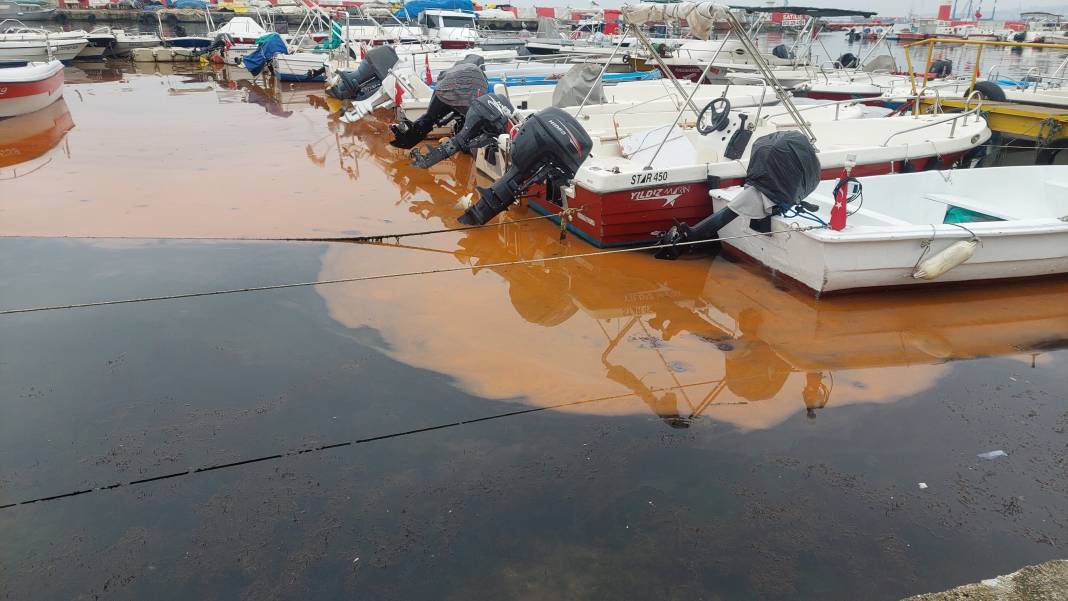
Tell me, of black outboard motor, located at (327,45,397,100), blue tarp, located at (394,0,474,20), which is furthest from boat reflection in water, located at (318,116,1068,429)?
blue tarp, located at (394,0,474,20)

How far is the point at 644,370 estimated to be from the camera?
554 centimetres

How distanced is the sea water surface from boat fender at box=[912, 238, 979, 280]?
1.28ft

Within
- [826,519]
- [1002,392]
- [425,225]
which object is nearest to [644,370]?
[826,519]

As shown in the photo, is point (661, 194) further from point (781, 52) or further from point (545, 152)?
point (781, 52)

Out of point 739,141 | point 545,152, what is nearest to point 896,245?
point 739,141

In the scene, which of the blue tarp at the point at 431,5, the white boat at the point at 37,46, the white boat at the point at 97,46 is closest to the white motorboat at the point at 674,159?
the white boat at the point at 37,46

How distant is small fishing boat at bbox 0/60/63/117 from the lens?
15.1 metres

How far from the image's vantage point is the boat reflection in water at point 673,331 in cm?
525

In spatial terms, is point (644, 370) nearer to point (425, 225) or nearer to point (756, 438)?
point (756, 438)

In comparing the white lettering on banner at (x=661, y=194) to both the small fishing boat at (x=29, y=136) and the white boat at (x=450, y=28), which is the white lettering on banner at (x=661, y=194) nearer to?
the small fishing boat at (x=29, y=136)

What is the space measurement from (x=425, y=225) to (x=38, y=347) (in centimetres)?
441

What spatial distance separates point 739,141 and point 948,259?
9.92 ft

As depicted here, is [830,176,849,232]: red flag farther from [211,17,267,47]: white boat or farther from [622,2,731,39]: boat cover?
[211,17,267,47]: white boat

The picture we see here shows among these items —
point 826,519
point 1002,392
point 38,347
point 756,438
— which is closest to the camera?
point 826,519
